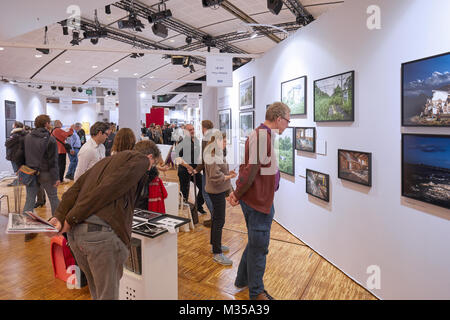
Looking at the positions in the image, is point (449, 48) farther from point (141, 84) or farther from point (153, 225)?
point (141, 84)

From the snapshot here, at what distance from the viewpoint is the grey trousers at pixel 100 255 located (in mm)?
1630

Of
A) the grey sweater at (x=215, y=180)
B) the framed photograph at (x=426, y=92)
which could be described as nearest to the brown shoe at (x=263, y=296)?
the grey sweater at (x=215, y=180)

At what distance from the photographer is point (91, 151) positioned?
10.9ft

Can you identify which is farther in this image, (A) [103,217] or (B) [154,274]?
(B) [154,274]

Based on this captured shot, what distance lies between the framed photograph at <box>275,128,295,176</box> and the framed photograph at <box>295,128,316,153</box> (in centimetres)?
17

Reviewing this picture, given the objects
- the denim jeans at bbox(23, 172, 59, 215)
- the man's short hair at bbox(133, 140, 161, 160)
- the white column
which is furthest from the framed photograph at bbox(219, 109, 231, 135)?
the man's short hair at bbox(133, 140, 161, 160)

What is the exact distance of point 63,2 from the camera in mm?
→ 4062

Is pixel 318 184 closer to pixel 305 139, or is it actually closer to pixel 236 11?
pixel 305 139

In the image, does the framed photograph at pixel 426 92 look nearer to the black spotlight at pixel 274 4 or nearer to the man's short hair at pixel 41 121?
the black spotlight at pixel 274 4

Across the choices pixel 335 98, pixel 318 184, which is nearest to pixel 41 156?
pixel 318 184

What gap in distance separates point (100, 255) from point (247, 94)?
5.02m

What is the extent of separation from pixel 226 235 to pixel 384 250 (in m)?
2.28

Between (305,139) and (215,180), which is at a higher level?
(305,139)

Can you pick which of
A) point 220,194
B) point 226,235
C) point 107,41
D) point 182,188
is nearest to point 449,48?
point 220,194
